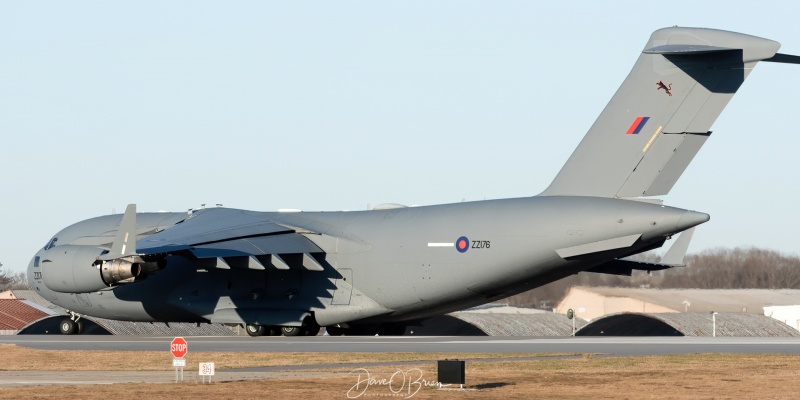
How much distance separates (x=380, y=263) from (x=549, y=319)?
33.3 feet

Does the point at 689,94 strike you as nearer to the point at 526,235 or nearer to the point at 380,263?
the point at 526,235

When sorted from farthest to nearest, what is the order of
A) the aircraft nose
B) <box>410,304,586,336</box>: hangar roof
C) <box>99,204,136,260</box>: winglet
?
<box>410,304,586,336</box>: hangar roof → <box>99,204,136,260</box>: winglet → the aircraft nose

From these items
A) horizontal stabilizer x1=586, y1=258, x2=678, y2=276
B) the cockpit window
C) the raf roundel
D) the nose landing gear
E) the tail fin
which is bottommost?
the nose landing gear

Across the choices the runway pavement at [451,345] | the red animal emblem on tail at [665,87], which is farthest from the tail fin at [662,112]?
the runway pavement at [451,345]

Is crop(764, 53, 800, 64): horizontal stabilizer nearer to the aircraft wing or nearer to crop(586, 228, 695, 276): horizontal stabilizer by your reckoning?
crop(586, 228, 695, 276): horizontal stabilizer

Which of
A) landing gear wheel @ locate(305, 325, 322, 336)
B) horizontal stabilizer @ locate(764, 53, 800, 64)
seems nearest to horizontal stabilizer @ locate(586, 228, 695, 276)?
horizontal stabilizer @ locate(764, 53, 800, 64)

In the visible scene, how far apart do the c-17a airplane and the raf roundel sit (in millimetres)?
27

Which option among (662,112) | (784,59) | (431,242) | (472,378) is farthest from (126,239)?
(784,59)

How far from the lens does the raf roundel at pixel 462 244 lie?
28547 mm

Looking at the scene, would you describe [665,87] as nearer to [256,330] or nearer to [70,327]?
[256,330]

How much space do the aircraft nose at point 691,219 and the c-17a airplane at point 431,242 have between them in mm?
46

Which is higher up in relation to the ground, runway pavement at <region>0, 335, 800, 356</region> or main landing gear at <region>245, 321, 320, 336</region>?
main landing gear at <region>245, 321, 320, 336</region>

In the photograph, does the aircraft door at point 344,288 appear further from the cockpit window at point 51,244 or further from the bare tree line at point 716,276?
the bare tree line at point 716,276

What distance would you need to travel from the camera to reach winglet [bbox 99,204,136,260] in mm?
25969
